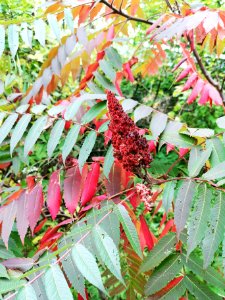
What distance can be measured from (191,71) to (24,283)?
1.74 metres

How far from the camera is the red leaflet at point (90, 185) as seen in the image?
1.52 metres

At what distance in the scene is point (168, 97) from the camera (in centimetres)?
541

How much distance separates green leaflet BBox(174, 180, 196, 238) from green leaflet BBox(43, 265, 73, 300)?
14.2 inches

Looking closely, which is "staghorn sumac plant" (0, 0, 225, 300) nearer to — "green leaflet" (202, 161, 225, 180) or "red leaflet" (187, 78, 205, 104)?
"green leaflet" (202, 161, 225, 180)

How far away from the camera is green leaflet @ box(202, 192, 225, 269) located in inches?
41.4

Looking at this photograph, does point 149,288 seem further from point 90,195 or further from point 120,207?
point 90,195

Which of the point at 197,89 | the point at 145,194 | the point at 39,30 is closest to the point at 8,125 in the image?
the point at 39,30

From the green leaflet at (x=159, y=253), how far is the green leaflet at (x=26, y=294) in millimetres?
410

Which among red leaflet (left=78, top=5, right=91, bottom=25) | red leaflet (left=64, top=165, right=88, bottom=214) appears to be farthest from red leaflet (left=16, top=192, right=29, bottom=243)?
red leaflet (left=78, top=5, right=91, bottom=25)

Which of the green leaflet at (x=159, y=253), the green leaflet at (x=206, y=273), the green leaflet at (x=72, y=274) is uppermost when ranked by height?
the green leaflet at (x=72, y=274)

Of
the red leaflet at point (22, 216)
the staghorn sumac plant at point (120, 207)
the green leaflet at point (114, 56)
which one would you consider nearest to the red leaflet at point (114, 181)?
the staghorn sumac plant at point (120, 207)

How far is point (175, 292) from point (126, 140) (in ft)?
1.78

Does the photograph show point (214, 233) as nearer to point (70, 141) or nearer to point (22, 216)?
point (70, 141)

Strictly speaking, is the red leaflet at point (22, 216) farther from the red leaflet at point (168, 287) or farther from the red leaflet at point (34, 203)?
the red leaflet at point (168, 287)
